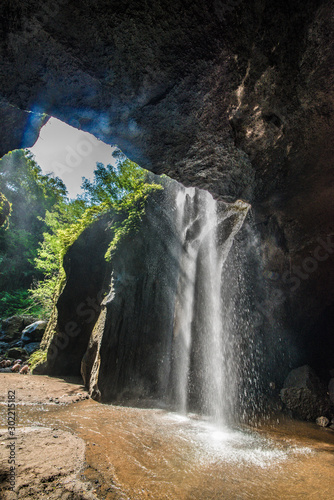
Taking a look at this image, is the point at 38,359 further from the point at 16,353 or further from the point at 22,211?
the point at 22,211

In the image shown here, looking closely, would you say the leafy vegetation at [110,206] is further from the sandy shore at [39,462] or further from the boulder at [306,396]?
the boulder at [306,396]

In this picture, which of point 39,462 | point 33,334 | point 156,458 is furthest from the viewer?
point 33,334

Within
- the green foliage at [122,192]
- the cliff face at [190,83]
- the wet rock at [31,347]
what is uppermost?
the green foliage at [122,192]

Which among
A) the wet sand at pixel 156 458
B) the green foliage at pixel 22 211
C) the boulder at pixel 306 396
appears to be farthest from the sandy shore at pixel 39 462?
the green foliage at pixel 22 211

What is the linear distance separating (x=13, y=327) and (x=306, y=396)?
12140mm

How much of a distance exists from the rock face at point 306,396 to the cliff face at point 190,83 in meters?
4.75

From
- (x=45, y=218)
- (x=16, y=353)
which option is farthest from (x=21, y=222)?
(x=16, y=353)

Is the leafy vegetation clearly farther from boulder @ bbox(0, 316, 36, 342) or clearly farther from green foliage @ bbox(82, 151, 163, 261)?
boulder @ bbox(0, 316, 36, 342)

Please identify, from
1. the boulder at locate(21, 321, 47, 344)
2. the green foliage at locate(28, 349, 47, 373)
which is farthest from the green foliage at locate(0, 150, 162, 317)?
the green foliage at locate(28, 349, 47, 373)

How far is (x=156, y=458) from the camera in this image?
2.19 m

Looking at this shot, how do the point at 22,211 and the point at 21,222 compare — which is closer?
the point at 21,222

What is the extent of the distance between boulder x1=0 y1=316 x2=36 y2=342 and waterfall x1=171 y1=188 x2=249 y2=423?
8.65 meters

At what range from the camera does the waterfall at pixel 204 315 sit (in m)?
5.59

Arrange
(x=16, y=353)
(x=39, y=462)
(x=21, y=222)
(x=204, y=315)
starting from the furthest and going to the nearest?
(x=21, y=222) < (x=16, y=353) < (x=204, y=315) < (x=39, y=462)
